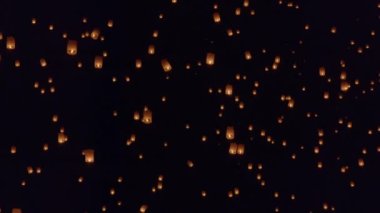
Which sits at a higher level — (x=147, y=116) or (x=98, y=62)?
(x=98, y=62)

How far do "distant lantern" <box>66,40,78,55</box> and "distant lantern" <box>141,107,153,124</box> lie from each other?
0.85ft

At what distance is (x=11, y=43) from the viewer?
1.72m

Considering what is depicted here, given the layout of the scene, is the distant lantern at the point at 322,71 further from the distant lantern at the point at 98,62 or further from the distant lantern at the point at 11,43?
the distant lantern at the point at 11,43

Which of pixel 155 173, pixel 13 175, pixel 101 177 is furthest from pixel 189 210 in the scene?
pixel 13 175

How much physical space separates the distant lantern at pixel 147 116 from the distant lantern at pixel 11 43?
0.41 metres

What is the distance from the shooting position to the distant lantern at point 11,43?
1724mm

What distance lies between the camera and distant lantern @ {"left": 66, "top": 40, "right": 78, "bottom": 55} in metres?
1.73

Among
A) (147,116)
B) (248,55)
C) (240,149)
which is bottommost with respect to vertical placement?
(240,149)

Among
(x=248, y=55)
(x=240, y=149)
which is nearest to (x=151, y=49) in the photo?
(x=248, y=55)

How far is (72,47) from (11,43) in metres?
0.17

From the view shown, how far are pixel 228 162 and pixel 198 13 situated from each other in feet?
1.45

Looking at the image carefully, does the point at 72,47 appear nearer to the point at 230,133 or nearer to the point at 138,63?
the point at 138,63

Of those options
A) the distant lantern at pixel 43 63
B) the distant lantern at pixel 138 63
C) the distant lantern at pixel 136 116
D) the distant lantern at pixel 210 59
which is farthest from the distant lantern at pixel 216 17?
the distant lantern at pixel 43 63

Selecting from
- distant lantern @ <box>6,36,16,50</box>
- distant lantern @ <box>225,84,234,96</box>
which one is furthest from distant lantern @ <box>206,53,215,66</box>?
distant lantern @ <box>6,36,16,50</box>
